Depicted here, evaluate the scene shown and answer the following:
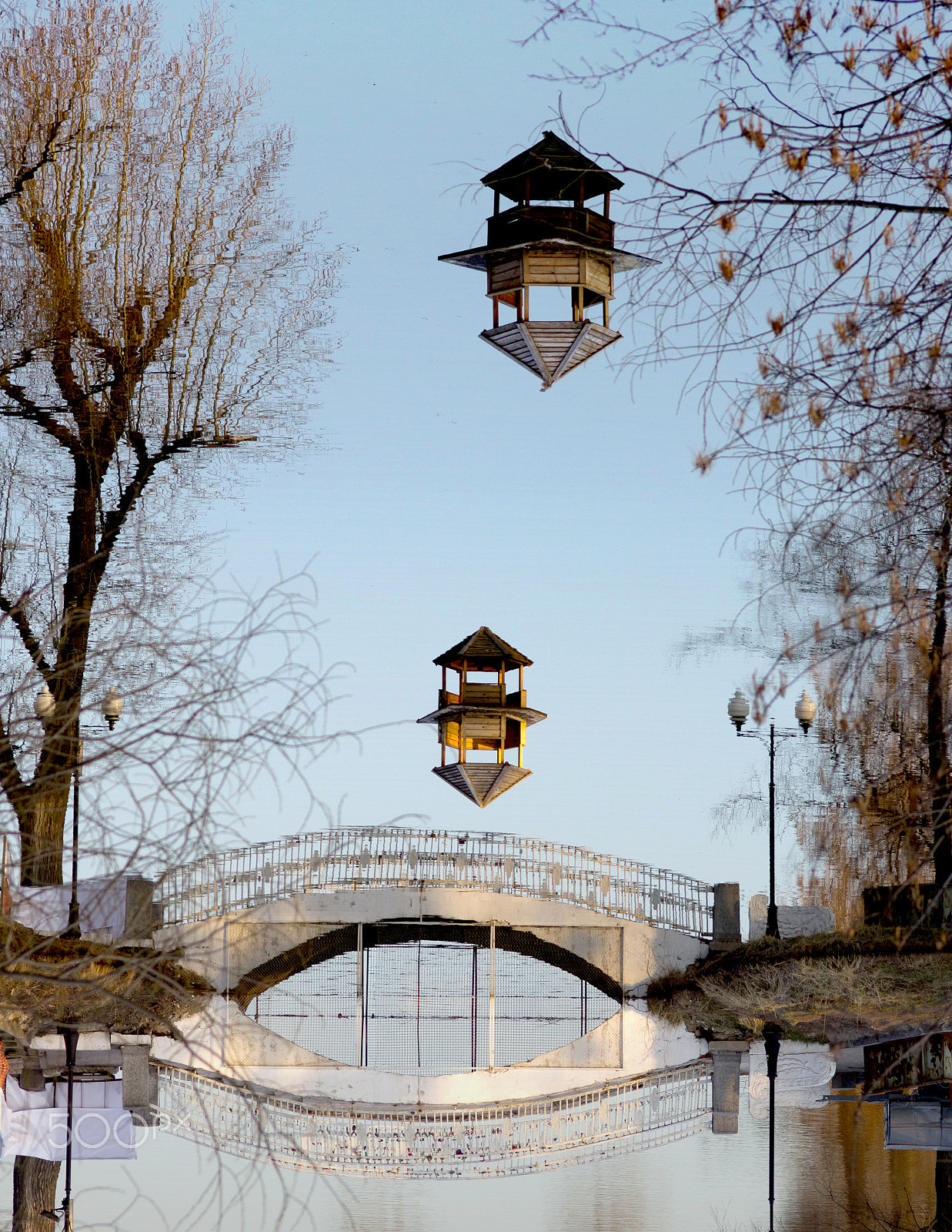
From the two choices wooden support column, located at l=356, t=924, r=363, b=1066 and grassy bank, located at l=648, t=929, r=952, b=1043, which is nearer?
grassy bank, located at l=648, t=929, r=952, b=1043

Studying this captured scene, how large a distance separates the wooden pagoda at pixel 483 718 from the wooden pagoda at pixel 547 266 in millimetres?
9798

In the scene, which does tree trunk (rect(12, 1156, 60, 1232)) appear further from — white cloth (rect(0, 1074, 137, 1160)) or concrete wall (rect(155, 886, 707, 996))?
concrete wall (rect(155, 886, 707, 996))

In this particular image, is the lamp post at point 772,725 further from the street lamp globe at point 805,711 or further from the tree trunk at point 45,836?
the tree trunk at point 45,836

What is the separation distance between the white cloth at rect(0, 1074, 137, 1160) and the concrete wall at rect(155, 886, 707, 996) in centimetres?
491

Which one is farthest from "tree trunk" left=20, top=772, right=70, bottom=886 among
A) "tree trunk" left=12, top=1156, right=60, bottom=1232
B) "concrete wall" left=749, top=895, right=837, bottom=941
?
"concrete wall" left=749, top=895, right=837, bottom=941

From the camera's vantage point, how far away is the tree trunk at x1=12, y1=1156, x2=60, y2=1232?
17.7 meters

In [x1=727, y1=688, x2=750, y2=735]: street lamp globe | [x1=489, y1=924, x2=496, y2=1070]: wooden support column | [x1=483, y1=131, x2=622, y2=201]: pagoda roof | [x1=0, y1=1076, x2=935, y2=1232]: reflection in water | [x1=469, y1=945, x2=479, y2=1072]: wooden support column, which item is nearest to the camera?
[x1=483, y1=131, x2=622, y2=201]: pagoda roof

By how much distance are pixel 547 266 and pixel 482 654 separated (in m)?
11.0

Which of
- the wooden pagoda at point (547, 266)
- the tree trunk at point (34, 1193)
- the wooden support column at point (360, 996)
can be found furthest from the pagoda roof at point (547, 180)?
the wooden support column at point (360, 996)

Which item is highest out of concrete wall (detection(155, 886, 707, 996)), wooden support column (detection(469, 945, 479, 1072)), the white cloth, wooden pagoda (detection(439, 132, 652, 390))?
wooden pagoda (detection(439, 132, 652, 390))

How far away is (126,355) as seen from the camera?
17406 millimetres

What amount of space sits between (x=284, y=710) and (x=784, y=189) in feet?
7.28

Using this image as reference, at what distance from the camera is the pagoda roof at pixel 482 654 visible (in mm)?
23719

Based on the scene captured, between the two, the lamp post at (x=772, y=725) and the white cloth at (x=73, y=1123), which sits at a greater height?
the lamp post at (x=772, y=725)
